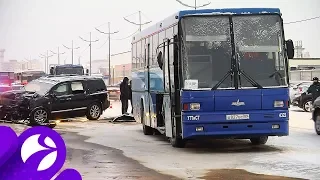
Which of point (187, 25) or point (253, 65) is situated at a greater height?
point (187, 25)

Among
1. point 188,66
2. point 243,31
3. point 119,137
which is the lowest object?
point 119,137

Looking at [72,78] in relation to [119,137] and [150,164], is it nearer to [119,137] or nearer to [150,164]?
[119,137]

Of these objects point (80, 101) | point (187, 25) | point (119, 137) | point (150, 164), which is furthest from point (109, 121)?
point (150, 164)

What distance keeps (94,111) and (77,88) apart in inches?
48.3

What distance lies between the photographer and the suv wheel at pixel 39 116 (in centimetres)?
2042

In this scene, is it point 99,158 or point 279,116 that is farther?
point 279,116

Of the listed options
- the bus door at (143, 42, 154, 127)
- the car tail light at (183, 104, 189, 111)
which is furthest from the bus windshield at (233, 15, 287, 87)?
the bus door at (143, 42, 154, 127)

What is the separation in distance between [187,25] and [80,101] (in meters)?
11.9

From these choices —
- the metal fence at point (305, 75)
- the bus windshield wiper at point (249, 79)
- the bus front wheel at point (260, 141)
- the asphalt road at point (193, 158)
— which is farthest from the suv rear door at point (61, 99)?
the metal fence at point (305, 75)

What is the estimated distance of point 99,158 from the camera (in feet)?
34.1

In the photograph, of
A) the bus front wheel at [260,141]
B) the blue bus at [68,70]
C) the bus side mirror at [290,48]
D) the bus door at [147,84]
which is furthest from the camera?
the blue bus at [68,70]
